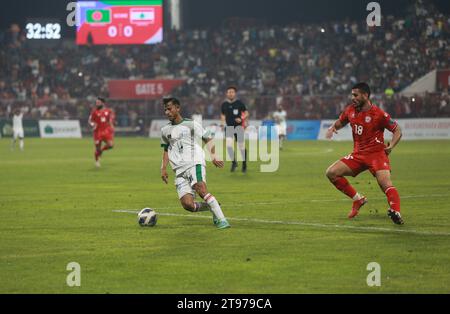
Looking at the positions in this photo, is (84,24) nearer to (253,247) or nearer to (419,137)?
(419,137)

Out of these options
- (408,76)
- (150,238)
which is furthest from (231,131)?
(408,76)

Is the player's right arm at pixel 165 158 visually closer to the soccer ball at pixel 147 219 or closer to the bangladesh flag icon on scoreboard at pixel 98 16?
the soccer ball at pixel 147 219

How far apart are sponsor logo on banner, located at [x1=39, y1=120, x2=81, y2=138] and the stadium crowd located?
0.54 metres

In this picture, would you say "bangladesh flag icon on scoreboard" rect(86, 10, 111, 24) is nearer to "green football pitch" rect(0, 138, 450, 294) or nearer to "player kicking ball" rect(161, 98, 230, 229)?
"green football pitch" rect(0, 138, 450, 294)

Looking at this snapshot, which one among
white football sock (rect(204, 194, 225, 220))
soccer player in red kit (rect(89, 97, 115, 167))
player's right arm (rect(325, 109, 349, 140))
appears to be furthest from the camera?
soccer player in red kit (rect(89, 97, 115, 167))

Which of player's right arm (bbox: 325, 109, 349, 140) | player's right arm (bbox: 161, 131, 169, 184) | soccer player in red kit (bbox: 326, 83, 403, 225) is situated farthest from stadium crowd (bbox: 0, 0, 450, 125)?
player's right arm (bbox: 161, 131, 169, 184)

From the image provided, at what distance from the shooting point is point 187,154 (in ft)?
48.8

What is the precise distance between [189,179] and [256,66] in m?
48.3

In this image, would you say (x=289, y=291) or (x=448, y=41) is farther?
(x=448, y=41)

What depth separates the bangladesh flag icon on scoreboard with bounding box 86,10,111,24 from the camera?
62250 millimetres

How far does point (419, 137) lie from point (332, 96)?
18.4 ft

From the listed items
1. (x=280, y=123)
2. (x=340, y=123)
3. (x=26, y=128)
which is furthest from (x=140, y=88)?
(x=340, y=123)

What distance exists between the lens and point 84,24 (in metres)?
63.1

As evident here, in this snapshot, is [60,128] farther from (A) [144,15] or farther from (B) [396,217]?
(B) [396,217]
